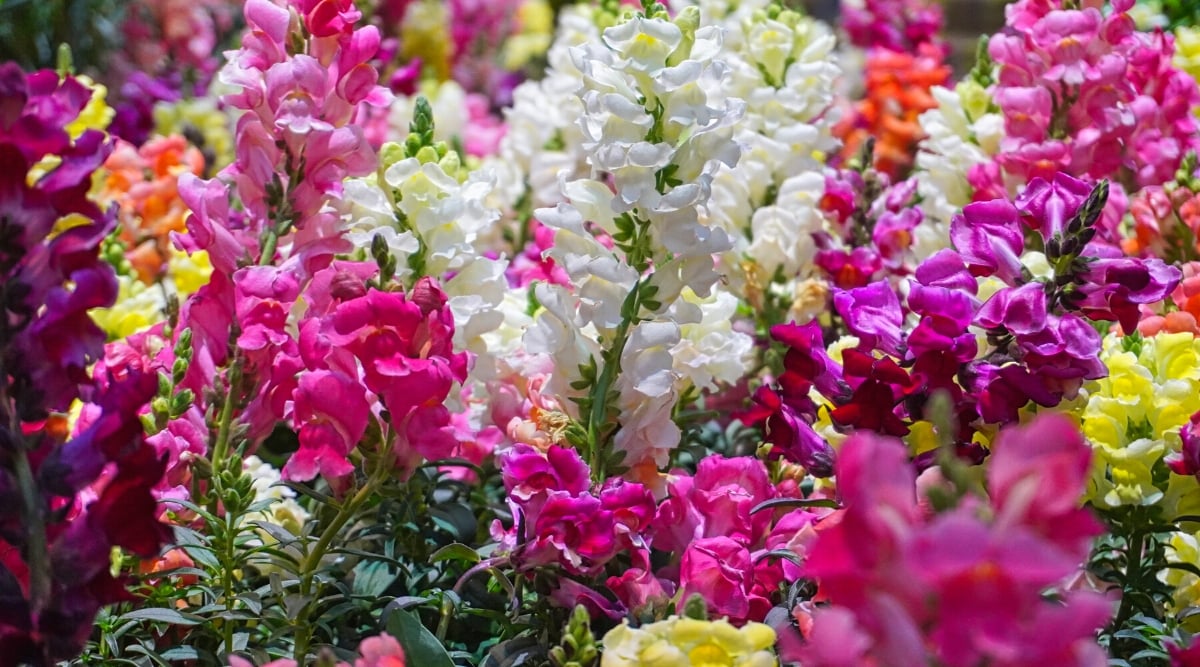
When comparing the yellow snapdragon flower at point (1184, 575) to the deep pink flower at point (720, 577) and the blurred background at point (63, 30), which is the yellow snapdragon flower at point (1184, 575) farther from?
the blurred background at point (63, 30)

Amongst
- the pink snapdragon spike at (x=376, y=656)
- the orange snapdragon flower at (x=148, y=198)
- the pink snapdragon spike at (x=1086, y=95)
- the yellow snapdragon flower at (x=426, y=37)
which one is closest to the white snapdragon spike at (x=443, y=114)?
the yellow snapdragon flower at (x=426, y=37)

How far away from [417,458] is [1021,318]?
50 centimetres

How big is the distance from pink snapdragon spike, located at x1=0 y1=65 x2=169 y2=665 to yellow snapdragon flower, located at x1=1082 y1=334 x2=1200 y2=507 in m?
0.75

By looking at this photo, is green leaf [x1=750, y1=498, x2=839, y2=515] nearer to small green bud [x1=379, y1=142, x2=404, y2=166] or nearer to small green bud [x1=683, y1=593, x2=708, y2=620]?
small green bud [x1=683, y1=593, x2=708, y2=620]

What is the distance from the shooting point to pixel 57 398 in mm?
753

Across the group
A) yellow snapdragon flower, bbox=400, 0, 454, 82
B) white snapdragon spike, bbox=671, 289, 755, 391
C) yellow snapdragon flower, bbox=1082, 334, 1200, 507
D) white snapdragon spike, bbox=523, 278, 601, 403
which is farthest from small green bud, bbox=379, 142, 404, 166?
yellow snapdragon flower, bbox=400, 0, 454, 82

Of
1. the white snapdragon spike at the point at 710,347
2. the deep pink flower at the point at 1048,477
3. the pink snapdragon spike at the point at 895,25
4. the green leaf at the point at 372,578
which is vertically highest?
the deep pink flower at the point at 1048,477

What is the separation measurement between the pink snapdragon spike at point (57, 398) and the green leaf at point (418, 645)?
0.21 m

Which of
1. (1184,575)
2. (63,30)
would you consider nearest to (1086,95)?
(1184,575)

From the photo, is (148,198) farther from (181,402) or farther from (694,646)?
(694,646)

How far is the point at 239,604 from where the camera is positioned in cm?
103

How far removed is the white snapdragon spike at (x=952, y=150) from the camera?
5.00ft

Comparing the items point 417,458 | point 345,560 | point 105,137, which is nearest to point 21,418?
point 105,137

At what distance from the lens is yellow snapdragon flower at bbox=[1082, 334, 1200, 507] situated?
100 centimetres
